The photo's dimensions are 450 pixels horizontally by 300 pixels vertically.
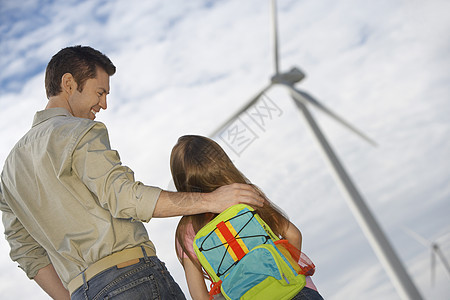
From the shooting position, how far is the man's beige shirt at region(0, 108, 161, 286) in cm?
396

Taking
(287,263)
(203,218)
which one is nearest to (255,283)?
(287,263)

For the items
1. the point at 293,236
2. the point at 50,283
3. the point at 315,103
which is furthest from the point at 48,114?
the point at 315,103

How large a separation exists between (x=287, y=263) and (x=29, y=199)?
2.12m

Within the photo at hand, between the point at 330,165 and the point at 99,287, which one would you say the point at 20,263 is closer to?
the point at 99,287

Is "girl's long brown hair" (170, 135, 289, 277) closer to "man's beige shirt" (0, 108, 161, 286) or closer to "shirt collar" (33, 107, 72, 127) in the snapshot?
"man's beige shirt" (0, 108, 161, 286)

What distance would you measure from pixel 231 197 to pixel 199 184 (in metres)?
0.98

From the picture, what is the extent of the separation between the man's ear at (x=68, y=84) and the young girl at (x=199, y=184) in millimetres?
1106

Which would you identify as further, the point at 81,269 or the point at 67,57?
the point at 67,57

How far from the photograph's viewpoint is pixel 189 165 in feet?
16.2

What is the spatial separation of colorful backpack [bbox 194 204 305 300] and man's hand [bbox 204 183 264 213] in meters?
0.32

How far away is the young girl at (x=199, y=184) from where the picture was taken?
4.66m

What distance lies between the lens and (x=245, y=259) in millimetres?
4145

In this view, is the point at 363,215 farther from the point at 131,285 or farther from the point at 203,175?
the point at 131,285

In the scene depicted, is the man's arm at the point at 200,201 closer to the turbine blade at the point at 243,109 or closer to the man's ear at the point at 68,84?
the man's ear at the point at 68,84
